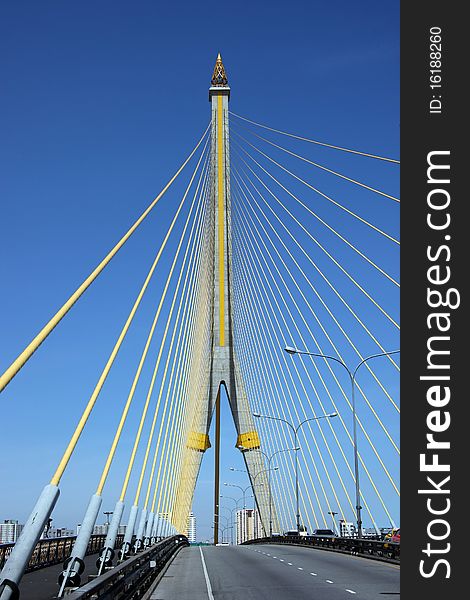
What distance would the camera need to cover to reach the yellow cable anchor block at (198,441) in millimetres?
48156

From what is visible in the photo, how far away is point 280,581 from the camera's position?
2039 cm

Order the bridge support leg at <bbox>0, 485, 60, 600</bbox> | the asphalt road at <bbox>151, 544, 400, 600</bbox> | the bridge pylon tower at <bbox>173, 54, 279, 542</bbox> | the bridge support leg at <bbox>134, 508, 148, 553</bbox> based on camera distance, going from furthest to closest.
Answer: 1. the bridge pylon tower at <bbox>173, 54, 279, 542</bbox>
2. the bridge support leg at <bbox>134, 508, 148, 553</bbox>
3. the asphalt road at <bbox>151, 544, 400, 600</bbox>
4. the bridge support leg at <bbox>0, 485, 60, 600</bbox>

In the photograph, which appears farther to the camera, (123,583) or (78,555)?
(123,583)

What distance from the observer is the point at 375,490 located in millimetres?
30141

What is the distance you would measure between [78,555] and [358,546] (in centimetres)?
2657

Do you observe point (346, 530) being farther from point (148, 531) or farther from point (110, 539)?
point (110, 539)

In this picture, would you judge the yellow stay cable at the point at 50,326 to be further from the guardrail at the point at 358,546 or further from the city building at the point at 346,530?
the city building at the point at 346,530

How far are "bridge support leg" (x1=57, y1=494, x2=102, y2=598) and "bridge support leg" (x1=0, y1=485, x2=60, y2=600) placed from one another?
212cm

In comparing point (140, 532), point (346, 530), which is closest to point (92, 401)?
point (140, 532)

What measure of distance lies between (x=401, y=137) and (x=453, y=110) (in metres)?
1.28

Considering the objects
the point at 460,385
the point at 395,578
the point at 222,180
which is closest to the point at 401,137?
the point at 460,385

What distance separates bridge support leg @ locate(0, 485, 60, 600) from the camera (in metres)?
7.21

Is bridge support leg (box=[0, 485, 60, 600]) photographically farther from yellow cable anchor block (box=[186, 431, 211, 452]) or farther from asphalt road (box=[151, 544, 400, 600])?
yellow cable anchor block (box=[186, 431, 211, 452])

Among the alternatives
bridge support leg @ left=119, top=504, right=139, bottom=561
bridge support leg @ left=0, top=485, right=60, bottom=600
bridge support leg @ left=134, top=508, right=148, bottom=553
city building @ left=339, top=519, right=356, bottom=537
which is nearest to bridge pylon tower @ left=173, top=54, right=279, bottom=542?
city building @ left=339, top=519, right=356, bottom=537
